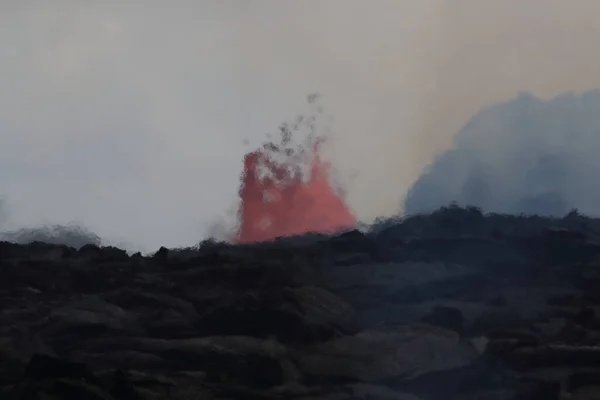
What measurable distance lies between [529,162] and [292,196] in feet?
2.98

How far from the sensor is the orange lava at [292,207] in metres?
3.38

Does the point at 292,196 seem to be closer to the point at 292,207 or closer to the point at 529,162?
the point at 292,207

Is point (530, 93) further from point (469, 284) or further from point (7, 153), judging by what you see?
point (7, 153)

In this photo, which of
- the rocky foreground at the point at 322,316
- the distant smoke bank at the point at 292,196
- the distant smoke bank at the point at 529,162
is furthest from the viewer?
the distant smoke bank at the point at 292,196

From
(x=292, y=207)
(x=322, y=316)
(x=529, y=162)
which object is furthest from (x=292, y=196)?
(x=529, y=162)

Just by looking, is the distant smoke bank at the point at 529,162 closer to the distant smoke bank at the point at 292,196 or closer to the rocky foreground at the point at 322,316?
the rocky foreground at the point at 322,316

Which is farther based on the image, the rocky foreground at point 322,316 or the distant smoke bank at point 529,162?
the distant smoke bank at point 529,162

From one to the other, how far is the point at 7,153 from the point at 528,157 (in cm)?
205

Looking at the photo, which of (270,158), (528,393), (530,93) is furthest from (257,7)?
(528,393)

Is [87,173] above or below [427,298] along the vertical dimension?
above

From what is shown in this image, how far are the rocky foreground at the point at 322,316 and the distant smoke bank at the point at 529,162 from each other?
0.24 ft

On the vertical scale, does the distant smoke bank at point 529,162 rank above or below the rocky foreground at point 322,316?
above

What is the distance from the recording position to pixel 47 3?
3.62 metres

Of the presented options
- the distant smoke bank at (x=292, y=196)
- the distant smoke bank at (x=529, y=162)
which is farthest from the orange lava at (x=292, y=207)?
the distant smoke bank at (x=529, y=162)
